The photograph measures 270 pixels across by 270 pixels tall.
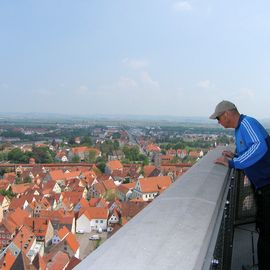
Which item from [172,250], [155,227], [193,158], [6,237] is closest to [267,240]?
[155,227]

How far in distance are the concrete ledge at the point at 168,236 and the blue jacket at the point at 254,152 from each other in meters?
0.21

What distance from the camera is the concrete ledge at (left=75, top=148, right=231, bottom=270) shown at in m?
0.80

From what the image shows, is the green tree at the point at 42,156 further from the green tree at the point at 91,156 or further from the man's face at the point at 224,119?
the man's face at the point at 224,119

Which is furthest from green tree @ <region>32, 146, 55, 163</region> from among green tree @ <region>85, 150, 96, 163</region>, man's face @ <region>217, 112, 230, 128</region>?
man's face @ <region>217, 112, 230, 128</region>

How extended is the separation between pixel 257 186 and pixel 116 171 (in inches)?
1323

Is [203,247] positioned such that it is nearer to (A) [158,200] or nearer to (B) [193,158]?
(A) [158,200]

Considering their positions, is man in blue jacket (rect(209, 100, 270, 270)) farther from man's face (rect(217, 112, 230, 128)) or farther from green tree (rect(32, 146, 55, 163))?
green tree (rect(32, 146, 55, 163))

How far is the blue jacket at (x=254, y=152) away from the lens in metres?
1.65

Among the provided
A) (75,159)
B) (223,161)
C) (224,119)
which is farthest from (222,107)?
(75,159)

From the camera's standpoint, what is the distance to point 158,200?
1375 millimetres

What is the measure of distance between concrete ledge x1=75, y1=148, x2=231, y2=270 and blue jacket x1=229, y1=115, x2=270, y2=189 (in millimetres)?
210

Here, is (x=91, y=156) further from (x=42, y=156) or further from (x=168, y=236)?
(x=168, y=236)

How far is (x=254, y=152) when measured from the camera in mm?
1642

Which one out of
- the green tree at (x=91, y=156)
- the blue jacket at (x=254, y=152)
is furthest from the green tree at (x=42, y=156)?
the blue jacket at (x=254, y=152)
